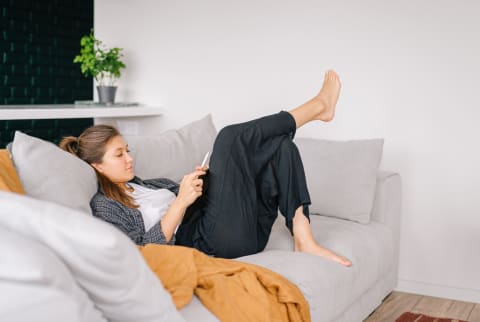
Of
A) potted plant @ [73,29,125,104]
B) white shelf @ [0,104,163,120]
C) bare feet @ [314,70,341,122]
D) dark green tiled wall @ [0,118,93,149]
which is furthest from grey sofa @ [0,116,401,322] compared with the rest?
dark green tiled wall @ [0,118,93,149]

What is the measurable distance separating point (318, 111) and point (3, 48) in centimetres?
242

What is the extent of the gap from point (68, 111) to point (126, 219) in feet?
4.95

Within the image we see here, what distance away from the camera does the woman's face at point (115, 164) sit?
270cm

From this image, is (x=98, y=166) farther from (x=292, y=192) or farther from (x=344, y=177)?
(x=344, y=177)

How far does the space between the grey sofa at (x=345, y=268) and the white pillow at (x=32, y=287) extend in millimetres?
746

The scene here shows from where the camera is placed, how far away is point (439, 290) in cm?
372

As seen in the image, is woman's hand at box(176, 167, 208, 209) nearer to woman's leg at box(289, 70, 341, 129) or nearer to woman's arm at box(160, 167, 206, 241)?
woman's arm at box(160, 167, 206, 241)

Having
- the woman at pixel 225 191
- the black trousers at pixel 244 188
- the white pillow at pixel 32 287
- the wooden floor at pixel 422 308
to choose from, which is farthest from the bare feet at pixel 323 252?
the white pillow at pixel 32 287

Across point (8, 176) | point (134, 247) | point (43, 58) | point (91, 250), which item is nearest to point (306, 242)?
point (8, 176)

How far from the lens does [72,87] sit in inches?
195

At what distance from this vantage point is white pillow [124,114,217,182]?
10.5 feet

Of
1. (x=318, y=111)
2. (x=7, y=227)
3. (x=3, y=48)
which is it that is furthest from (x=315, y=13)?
(x=7, y=227)

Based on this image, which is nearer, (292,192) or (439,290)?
(292,192)

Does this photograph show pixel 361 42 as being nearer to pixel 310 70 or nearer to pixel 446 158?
pixel 310 70
